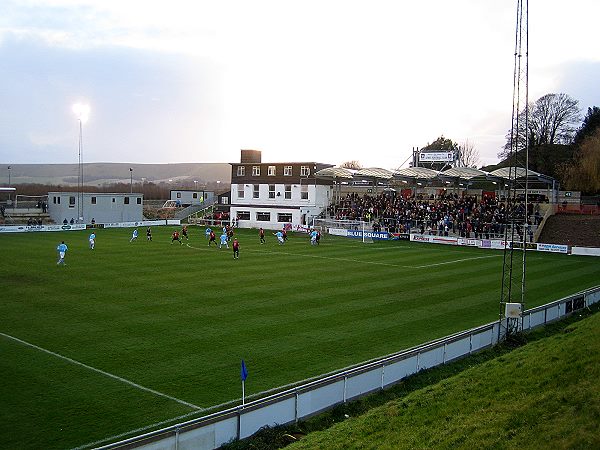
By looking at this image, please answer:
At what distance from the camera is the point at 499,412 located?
1230cm

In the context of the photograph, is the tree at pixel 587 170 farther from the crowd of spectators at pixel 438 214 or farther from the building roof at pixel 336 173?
the building roof at pixel 336 173

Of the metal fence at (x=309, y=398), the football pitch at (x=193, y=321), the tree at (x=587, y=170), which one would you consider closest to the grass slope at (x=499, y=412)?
the metal fence at (x=309, y=398)

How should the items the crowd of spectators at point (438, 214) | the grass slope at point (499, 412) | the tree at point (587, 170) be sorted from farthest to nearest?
1. the tree at point (587, 170)
2. the crowd of spectators at point (438, 214)
3. the grass slope at point (499, 412)

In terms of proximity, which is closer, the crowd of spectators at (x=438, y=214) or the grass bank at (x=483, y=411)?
the grass bank at (x=483, y=411)

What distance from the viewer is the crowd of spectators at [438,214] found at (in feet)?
187

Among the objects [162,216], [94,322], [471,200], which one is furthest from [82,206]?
[94,322]

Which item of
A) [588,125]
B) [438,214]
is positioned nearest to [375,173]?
[438,214]

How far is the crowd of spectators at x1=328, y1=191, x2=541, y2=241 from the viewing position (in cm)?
5694

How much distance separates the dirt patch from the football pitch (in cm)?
862

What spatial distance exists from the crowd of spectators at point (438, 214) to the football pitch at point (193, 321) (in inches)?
481

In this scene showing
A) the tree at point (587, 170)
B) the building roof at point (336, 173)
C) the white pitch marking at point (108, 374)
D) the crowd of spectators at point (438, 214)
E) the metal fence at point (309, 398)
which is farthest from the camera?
the building roof at point (336, 173)

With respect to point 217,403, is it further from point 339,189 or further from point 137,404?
point 339,189

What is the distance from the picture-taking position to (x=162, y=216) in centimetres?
8956

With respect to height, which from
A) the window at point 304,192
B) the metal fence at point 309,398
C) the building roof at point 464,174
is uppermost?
the building roof at point 464,174
